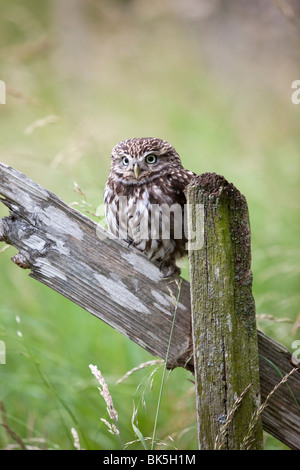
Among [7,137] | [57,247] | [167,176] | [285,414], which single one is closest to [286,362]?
[285,414]

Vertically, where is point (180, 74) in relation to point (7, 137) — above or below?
above

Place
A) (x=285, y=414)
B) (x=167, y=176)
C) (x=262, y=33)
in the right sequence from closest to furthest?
(x=285, y=414) → (x=167, y=176) → (x=262, y=33)

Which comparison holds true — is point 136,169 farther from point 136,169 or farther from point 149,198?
point 149,198

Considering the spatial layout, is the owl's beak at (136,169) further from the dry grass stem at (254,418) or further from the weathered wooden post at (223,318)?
the dry grass stem at (254,418)

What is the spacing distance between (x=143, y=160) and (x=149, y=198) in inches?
7.2

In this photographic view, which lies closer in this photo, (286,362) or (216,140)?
(286,362)

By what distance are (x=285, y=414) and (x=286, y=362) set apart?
165 millimetres

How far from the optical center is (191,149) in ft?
15.7

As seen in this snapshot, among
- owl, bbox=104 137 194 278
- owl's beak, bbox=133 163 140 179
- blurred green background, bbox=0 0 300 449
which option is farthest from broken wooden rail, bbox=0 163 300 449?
owl's beak, bbox=133 163 140 179

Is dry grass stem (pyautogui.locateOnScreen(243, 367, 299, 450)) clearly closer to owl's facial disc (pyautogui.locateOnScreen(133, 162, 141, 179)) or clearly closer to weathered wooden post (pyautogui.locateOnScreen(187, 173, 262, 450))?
weathered wooden post (pyautogui.locateOnScreen(187, 173, 262, 450))

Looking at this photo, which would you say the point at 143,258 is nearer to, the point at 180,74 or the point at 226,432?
the point at 226,432

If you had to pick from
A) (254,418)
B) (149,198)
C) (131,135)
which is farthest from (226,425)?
(131,135)

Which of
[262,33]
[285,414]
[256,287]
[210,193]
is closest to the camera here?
[210,193]
